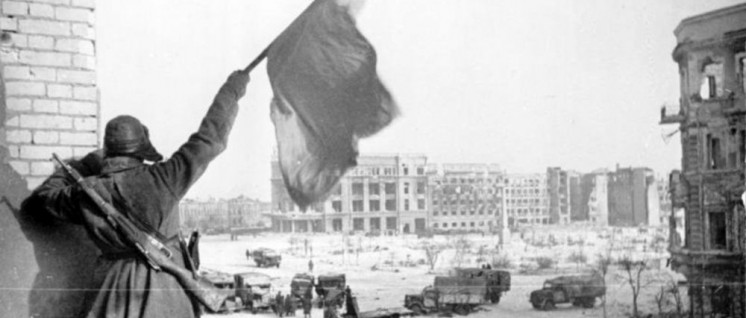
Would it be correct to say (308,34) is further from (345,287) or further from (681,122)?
(681,122)

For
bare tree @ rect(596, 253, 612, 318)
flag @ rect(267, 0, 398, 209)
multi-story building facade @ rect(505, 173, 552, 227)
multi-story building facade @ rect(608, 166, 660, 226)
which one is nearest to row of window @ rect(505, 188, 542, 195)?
multi-story building facade @ rect(505, 173, 552, 227)

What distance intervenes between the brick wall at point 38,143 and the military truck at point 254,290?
839 millimetres

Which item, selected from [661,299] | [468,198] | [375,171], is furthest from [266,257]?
[661,299]

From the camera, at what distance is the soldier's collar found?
288 centimetres

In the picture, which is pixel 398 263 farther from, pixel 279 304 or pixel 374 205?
pixel 279 304

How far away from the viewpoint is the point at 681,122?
4.18 metres

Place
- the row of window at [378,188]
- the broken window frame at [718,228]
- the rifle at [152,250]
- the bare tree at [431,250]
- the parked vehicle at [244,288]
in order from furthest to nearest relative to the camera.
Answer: the broken window frame at [718,228], the bare tree at [431,250], the parked vehicle at [244,288], the row of window at [378,188], the rifle at [152,250]

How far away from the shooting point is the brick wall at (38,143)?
126 inches

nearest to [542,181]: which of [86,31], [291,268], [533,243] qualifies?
[533,243]

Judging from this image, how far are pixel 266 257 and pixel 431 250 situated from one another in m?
1.00

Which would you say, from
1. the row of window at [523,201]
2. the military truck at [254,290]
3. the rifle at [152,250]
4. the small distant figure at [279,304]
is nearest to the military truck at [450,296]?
the row of window at [523,201]

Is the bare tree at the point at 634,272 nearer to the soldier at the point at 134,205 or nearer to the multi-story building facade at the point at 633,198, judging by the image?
the multi-story building facade at the point at 633,198

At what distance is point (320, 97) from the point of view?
346cm

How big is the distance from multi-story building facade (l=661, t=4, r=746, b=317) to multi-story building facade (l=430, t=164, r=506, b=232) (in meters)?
1.07
